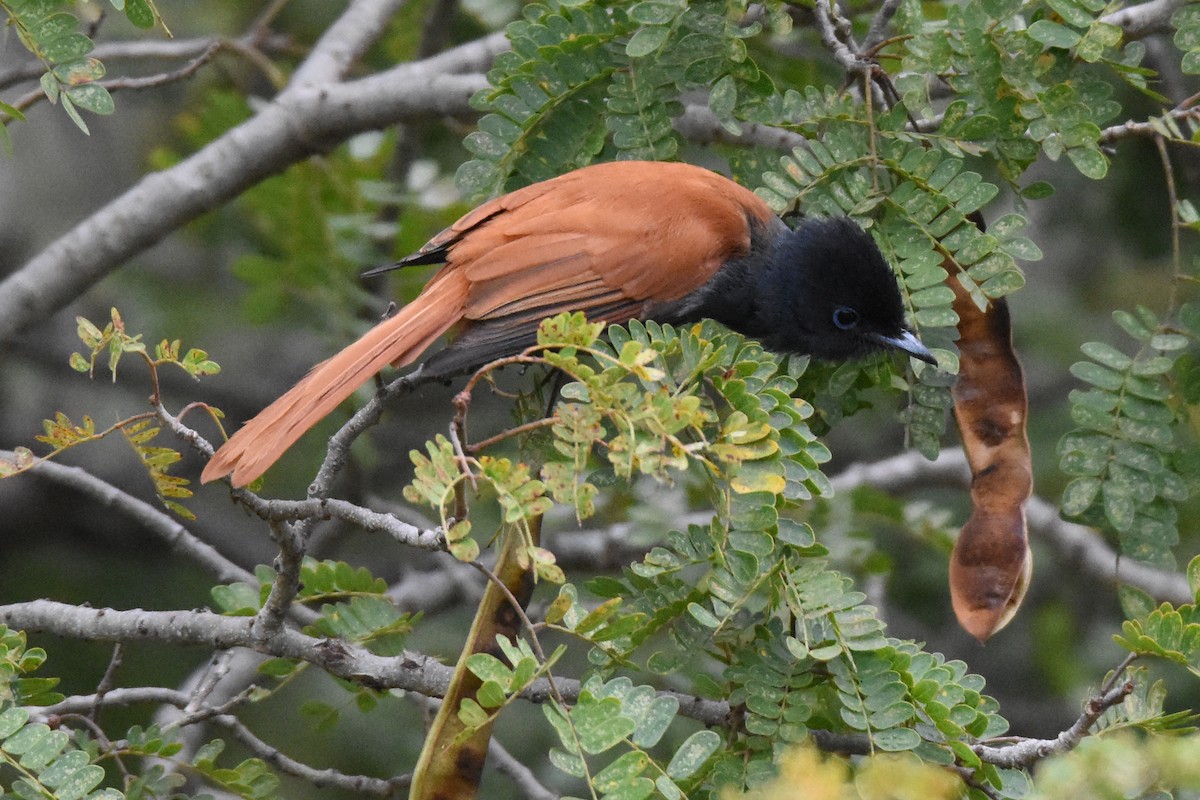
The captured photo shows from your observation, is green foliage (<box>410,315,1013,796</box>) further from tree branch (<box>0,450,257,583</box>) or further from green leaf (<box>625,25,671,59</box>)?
tree branch (<box>0,450,257,583</box>)

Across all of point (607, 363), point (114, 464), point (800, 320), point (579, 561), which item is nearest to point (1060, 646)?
point (579, 561)

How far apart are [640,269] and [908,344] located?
0.81 metres

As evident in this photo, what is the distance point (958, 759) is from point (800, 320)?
146cm

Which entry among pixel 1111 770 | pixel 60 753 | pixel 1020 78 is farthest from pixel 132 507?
pixel 1111 770

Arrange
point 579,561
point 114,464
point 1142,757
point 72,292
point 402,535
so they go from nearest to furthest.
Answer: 1. point 1142,757
2. point 402,535
3. point 72,292
4. point 579,561
5. point 114,464

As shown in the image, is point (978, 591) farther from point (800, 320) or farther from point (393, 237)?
point (393, 237)

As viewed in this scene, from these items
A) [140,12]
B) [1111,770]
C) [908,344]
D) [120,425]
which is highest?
[140,12]

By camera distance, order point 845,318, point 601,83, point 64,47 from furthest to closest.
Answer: point 845,318, point 601,83, point 64,47

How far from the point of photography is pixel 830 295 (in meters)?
3.52

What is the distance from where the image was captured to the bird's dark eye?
11.1 ft

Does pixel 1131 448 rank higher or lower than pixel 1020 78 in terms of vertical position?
lower

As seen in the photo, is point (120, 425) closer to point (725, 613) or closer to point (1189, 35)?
point (725, 613)

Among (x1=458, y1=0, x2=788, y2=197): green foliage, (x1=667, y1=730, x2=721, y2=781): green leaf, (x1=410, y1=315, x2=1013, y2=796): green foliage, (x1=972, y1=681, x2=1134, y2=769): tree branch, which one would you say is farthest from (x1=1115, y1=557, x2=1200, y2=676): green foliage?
(x1=458, y1=0, x2=788, y2=197): green foliage

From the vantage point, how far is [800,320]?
11.6 feet
